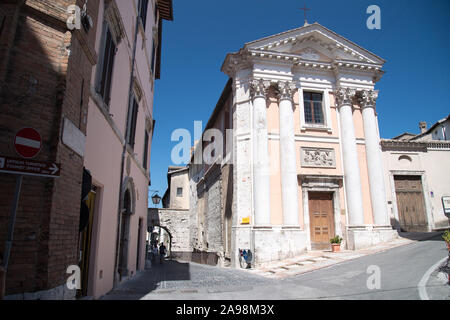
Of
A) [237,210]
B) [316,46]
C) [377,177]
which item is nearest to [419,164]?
[377,177]

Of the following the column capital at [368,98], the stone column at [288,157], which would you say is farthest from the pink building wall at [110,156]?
the column capital at [368,98]

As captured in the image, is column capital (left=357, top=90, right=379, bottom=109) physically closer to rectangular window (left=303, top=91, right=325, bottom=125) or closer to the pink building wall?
rectangular window (left=303, top=91, right=325, bottom=125)

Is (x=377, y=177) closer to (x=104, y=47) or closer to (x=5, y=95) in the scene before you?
(x=104, y=47)

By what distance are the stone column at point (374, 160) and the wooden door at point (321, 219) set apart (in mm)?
2203

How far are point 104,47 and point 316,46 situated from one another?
14.3 metres

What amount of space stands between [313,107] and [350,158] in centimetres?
351

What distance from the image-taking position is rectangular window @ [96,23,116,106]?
641cm

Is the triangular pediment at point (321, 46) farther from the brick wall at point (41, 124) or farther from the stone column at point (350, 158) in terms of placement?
the brick wall at point (41, 124)

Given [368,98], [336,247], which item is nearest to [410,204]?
[336,247]

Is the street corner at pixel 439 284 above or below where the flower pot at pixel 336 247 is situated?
below

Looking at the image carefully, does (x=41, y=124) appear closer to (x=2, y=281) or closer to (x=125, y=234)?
(x=2, y=281)

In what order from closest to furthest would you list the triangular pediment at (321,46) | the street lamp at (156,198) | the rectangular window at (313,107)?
the triangular pediment at (321,46), the rectangular window at (313,107), the street lamp at (156,198)

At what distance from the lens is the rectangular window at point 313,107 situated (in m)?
17.3

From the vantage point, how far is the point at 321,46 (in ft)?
58.5
